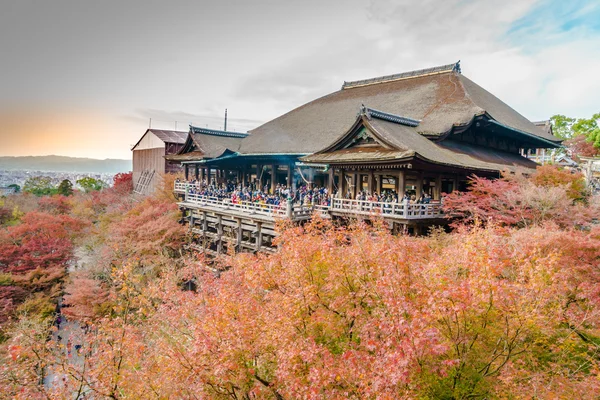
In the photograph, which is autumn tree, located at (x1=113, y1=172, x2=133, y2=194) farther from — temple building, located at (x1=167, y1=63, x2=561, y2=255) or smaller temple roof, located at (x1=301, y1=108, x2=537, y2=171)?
smaller temple roof, located at (x1=301, y1=108, x2=537, y2=171)

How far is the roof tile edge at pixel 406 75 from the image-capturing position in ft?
85.7

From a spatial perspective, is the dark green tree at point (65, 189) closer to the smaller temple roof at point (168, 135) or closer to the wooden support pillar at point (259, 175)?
the smaller temple roof at point (168, 135)

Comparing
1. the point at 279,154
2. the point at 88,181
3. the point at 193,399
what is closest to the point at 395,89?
the point at 279,154

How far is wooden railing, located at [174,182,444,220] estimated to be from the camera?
14.4m

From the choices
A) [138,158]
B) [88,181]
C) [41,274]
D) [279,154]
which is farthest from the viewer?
[88,181]

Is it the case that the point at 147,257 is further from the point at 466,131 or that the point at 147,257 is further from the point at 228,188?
the point at 466,131

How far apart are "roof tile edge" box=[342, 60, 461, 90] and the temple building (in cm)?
9

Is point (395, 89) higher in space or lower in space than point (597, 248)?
higher

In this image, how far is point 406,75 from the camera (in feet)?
94.0

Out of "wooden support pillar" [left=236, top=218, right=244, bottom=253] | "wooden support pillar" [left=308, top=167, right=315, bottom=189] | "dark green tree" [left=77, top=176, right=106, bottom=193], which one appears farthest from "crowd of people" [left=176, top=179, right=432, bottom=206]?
"dark green tree" [left=77, top=176, right=106, bottom=193]

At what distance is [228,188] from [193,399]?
22.2m

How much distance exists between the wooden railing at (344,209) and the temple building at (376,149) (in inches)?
2.4

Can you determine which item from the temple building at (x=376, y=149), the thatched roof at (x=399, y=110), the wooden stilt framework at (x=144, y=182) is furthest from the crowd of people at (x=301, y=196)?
the wooden stilt framework at (x=144, y=182)

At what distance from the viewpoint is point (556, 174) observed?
1490 cm
